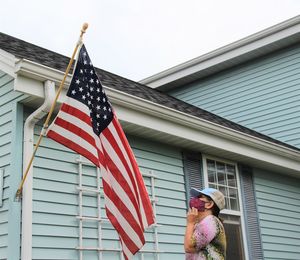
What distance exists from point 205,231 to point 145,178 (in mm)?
3490

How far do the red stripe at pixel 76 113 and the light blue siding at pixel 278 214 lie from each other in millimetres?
5108

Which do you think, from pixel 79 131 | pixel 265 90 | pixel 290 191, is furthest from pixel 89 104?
pixel 265 90

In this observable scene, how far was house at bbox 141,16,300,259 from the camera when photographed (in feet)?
37.0

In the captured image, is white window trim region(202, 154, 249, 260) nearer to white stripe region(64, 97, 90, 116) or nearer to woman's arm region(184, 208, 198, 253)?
white stripe region(64, 97, 90, 116)

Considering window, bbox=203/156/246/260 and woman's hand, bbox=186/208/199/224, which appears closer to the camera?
woman's hand, bbox=186/208/199/224

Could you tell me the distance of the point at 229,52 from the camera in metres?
12.1

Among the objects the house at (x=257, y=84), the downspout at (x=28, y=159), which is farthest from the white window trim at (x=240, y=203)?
the downspout at (x=28, y=159)

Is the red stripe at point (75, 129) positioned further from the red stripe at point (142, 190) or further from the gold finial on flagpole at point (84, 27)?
the gold finial on flagpole at point (84, 27)

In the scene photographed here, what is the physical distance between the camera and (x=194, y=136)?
7750 mm

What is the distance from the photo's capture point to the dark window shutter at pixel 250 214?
8.85m

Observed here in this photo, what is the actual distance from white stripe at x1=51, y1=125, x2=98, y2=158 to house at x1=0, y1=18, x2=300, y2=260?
74 cm

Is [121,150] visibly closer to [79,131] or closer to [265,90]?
[79,131]

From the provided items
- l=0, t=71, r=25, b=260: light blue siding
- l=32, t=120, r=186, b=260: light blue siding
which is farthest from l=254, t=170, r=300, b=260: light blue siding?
l=0, t=71, r=25, b=260: light blue siding

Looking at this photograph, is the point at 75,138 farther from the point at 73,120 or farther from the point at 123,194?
the point at 123,194
